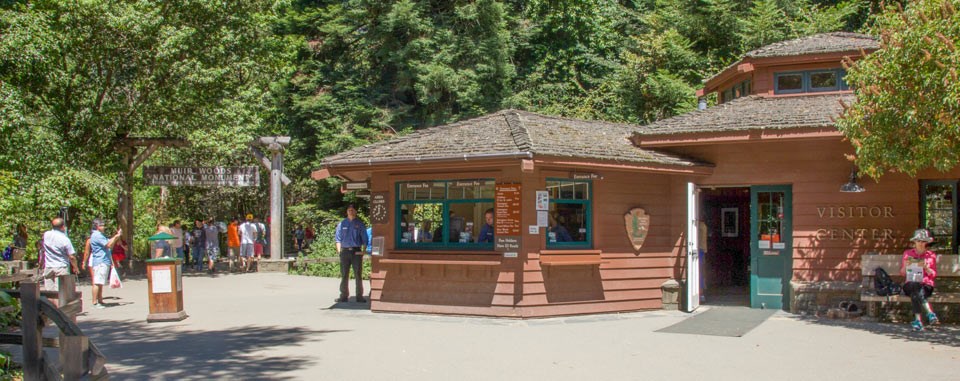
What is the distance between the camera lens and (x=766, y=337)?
11.2 m

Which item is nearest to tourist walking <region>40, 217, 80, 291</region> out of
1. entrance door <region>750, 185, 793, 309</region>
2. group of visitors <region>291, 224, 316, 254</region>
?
entrance door <region>750, 185, 793, 309</region>

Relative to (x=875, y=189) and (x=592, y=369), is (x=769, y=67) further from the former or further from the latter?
(x=592, y=369)

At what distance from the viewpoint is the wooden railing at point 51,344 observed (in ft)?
19.9

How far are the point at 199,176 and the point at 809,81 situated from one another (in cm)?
1684

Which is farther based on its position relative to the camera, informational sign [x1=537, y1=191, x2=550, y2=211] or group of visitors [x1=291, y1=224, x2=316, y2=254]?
group of visitors [x1=291, y1=224, x2=316, y2=254]

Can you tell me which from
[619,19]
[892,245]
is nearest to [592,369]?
[892,245]

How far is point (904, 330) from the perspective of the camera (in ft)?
39.1

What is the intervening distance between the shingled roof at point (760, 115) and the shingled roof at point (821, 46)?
0.85 metres

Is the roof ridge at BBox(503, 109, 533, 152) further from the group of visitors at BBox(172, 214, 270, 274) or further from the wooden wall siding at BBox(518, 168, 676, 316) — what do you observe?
the group of visitors at BBox(172, 214, 270, 274)

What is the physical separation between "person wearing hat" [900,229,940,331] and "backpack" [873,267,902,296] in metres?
0.40

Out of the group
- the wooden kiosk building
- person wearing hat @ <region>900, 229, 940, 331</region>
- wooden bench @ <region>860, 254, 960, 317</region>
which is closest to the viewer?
person wearing hat @ <region>900, 229, 940, 331</region>

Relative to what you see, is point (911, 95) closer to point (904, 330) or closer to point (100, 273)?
point (904, 330)

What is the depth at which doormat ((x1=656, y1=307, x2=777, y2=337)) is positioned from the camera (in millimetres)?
11750

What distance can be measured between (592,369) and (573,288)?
14.4ft
